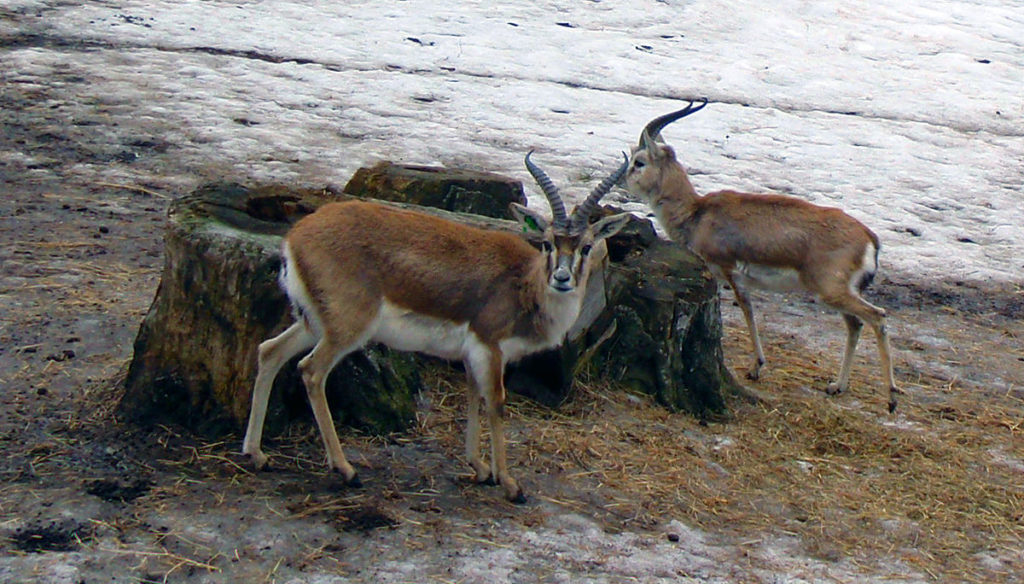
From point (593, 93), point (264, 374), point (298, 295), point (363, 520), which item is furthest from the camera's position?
point (593, 93)

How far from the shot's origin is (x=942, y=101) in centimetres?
1825

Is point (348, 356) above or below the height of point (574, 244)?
below

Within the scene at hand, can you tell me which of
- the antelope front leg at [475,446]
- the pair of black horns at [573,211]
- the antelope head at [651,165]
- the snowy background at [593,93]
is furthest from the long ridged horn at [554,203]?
the snowy background at [593,93]

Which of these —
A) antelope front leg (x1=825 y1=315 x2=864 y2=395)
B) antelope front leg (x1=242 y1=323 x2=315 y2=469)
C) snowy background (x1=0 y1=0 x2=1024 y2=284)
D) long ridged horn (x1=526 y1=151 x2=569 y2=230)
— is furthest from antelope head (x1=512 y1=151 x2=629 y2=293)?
snowy background (x1=0 y1=0 x2=1024 y2=284)

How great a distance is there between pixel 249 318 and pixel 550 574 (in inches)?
89.1

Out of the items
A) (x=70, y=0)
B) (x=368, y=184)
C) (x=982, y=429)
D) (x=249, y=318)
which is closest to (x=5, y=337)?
(x=249, y=318)

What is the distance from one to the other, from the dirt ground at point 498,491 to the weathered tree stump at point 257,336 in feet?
0.56

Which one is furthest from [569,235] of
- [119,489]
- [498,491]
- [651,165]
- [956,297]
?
[956,297]

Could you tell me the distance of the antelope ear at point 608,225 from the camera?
22.2 ft

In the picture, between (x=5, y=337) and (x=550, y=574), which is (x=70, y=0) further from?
(x=550, y=574)

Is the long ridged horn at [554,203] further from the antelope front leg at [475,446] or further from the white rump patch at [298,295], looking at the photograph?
the white rump patch at [298,295]

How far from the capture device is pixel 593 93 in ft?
56.0

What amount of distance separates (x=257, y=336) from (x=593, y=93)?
11.2m

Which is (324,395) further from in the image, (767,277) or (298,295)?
(767,277)
